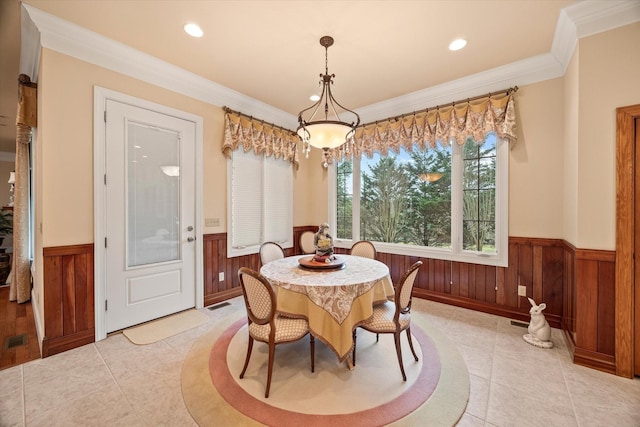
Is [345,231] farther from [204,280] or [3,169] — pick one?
[3,169]

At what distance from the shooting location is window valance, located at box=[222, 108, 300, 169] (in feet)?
11.9

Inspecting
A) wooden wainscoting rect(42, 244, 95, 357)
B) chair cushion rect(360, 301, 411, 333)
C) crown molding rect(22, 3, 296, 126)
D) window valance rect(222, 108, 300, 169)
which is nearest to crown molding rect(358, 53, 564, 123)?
window valance rect(222, 108, 300, 169)

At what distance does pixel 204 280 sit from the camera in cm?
348

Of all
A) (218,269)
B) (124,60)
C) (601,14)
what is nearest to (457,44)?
(601,14)

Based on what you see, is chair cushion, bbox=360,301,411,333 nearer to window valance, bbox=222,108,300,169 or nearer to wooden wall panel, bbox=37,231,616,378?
wooden wall panel, bbox=37,231,616,378

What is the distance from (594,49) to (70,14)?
174 inches

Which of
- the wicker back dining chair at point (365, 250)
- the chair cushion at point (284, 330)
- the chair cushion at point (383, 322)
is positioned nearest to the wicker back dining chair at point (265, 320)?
the chair cushion at point (284, 330)

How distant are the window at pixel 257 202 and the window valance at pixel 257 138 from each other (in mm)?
146

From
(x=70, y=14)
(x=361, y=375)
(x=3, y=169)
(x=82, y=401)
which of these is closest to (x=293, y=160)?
(x=70, y=14)

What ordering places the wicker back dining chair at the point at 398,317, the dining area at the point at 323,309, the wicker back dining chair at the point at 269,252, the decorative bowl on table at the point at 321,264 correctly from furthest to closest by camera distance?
the wicker back dining chair at the point at 269,252, the decorative bowl on table at the point at 321,264, the wicker back dining chair at the point at 398,317, the dining area at the point at 323,309

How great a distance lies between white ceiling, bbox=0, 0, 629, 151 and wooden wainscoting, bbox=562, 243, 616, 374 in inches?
82.7

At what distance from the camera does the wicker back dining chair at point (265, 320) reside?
5.98 ft

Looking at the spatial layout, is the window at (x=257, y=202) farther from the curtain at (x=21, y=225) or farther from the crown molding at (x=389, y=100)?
the curtain at (x=21, y=225)

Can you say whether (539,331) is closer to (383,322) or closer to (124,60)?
(383,322)
